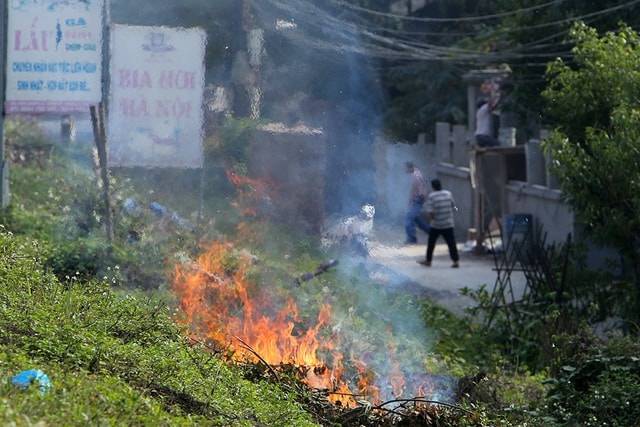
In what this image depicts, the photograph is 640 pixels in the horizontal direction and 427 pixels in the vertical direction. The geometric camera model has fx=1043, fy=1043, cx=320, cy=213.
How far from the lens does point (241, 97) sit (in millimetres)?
12031

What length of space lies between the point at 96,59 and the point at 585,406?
252 inches

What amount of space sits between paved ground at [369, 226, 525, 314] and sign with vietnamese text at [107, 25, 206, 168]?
246cm

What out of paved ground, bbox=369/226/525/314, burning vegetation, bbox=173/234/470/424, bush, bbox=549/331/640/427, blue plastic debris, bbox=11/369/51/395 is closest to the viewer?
blue plastic debris, bbox=11/369/51/395

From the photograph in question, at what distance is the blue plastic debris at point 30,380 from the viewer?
17.0 feet

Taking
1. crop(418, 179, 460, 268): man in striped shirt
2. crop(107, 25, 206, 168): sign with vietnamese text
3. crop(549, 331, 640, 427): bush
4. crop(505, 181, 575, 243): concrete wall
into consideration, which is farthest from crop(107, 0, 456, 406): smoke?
crop(505, 181, 575, 243): concrete wall

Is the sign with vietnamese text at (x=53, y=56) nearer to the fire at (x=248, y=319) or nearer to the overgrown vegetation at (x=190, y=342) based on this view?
the overgrown vegetation at (x=190, y=342)

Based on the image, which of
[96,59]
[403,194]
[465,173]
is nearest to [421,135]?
[465,173]

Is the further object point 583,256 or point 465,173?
point 465,173

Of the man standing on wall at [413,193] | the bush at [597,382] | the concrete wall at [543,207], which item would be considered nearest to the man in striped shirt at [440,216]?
the concrete wall at [543,207]

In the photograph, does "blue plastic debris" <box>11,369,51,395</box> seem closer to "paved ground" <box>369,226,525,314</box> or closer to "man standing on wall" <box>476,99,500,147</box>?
"paved ground" <box>369,226,525,314</box>

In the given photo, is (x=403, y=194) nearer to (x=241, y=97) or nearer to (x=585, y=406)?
(x=241, y=97)

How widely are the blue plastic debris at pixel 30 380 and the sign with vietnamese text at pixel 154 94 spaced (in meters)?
5.75

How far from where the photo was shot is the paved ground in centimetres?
1200

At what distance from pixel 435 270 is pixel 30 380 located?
42.1 ft
